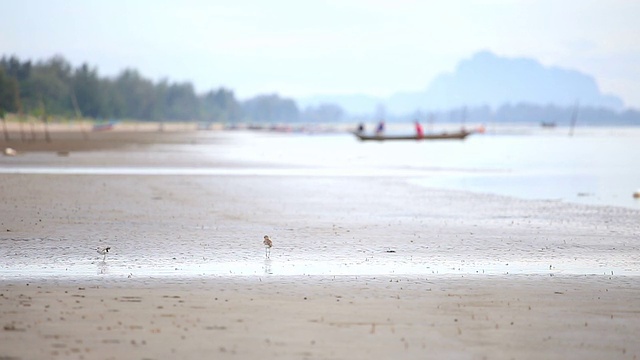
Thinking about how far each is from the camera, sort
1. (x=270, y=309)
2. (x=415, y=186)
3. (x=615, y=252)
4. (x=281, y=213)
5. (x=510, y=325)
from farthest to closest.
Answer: (x=415, y=186) → (x=281, y=213) → (x=615, y=252) → (x=270, y=309) → (x=510, y=325)

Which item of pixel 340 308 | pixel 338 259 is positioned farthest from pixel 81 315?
pixel 338 259

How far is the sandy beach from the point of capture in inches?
312

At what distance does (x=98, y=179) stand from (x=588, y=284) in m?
22.9

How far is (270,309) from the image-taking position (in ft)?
30.8

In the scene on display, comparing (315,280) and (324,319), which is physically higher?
(324,319)

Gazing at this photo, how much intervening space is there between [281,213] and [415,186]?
→ 35.1 feet

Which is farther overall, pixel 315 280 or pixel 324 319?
pixel 315 280

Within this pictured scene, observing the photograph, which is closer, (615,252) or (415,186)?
(615,252)

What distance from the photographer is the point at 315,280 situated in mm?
11484

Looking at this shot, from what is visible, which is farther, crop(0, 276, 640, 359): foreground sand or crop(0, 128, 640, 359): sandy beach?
crop(0, 128, 640, 359): sandy beach

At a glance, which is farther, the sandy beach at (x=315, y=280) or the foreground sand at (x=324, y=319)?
Result: the sandy beach at (x=315, y=280)

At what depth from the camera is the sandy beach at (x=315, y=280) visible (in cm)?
792

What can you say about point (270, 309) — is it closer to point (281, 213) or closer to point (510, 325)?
point (510, 325)

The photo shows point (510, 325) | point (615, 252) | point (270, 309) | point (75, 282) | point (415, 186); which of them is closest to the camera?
point (510, 325)
